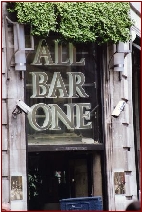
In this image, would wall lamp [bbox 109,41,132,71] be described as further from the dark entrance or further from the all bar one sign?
the dark entrance

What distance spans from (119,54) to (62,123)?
2.44 m

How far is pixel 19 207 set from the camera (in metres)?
15.6

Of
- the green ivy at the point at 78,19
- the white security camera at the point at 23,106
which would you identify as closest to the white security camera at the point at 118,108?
the green ivy at the point at 78,19

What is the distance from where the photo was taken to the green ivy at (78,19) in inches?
617

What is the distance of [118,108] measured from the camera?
1647cm

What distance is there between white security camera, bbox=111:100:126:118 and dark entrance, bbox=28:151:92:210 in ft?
4.99

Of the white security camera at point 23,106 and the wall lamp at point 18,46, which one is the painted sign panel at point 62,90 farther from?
the white security camera at point 23,106

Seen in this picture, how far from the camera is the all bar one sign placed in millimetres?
16297

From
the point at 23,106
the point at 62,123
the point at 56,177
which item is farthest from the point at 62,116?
the point at 56,177

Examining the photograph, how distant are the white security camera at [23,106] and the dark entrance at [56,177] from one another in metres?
1.52

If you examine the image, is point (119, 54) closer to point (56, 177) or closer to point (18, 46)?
point (18, 46)

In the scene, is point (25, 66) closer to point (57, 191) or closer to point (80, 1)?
point (80, 1)

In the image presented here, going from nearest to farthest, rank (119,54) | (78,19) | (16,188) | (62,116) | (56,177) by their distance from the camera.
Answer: (16,188) → (78,19) → (62,116) → (119,54) → (56,177)

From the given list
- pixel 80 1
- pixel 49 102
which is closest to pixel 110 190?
pixel 49 102
